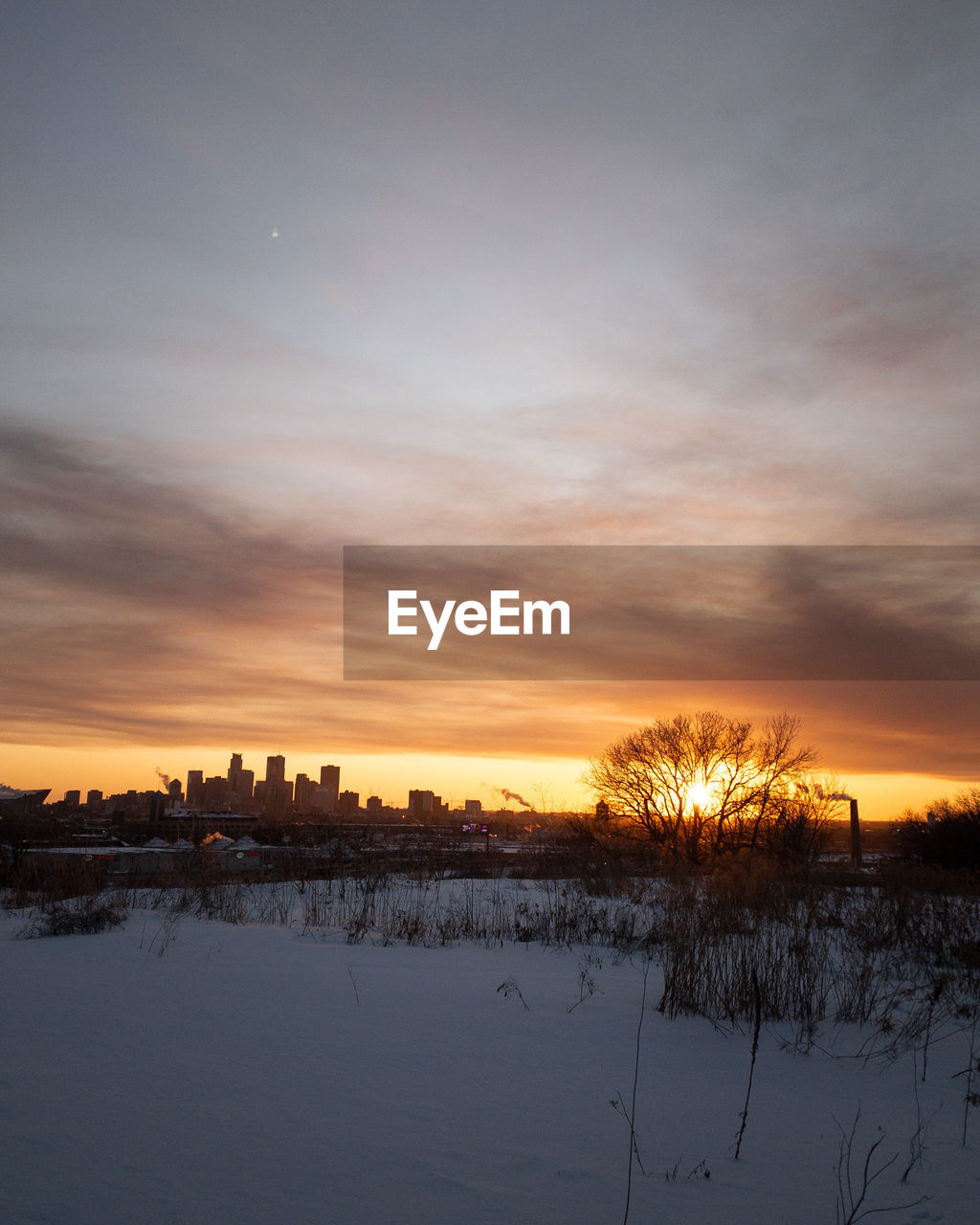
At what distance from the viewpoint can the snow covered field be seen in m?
3.19

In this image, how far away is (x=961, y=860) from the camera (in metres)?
29.6

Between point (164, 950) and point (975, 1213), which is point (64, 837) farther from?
point (975, 1213)

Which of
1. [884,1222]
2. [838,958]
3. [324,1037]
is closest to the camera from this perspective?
[884,1222]

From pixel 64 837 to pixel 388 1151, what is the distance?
68493 millimetres

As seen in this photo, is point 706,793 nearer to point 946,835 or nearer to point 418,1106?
point 946,835

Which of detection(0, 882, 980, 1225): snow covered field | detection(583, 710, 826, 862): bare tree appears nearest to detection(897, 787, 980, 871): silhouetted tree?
detection(583, 710, 826, 862): bare tree

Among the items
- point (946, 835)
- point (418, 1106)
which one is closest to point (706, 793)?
point (946, 835)

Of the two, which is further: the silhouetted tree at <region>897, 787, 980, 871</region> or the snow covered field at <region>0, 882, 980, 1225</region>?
the silhouetted tree at <region>897, 787, 980, 871</region>

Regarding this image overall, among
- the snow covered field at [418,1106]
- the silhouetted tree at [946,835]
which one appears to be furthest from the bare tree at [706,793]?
the snow covered field at [418,1106]

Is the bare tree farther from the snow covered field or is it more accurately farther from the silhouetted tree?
the snow covered field

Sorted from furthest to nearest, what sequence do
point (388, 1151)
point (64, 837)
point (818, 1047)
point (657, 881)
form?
point (64, 837) < point (657, 881) < point (818, 1047) < point (388, 1151)

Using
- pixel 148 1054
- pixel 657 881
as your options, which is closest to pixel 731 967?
pixel 148 1054

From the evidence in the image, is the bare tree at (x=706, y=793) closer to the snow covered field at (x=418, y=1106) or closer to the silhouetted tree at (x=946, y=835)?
the silhouetted tree at (x=946, y=835)

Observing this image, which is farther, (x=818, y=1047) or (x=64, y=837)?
(x=64, y=837)
